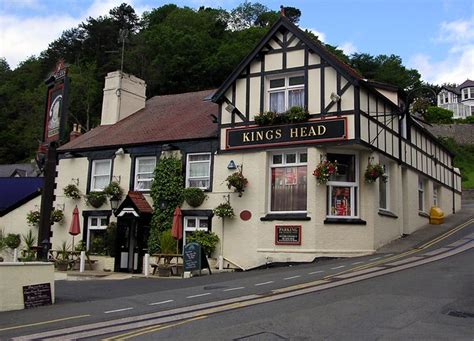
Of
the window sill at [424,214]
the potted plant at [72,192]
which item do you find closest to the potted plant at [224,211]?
the potted plant at [72,192]

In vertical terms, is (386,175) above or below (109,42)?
below

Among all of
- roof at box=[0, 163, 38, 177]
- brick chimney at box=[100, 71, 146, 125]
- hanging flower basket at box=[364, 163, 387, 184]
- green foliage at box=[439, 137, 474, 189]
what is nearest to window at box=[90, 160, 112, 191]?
brick chimney at box=[100, 71, 146, 125]

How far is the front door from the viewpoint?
22.9 meters

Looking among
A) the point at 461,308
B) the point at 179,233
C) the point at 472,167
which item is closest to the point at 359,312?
the point at 461,308

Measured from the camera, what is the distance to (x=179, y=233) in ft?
67.0

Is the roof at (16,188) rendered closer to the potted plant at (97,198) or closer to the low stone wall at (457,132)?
the potted plant at (97,198)

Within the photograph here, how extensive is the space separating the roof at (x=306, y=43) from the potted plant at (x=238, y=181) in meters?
3.40

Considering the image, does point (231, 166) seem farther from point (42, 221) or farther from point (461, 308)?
point (461, 308)

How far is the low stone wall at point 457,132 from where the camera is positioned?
7256 cm

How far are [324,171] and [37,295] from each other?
1045 centimetres

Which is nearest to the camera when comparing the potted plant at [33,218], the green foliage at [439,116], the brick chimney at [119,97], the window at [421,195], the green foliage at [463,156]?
the potted plant at [33,218]

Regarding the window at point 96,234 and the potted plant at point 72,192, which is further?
the potted plant at point 72,192

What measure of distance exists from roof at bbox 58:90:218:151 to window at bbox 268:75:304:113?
2849mm

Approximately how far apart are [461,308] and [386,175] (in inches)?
495
